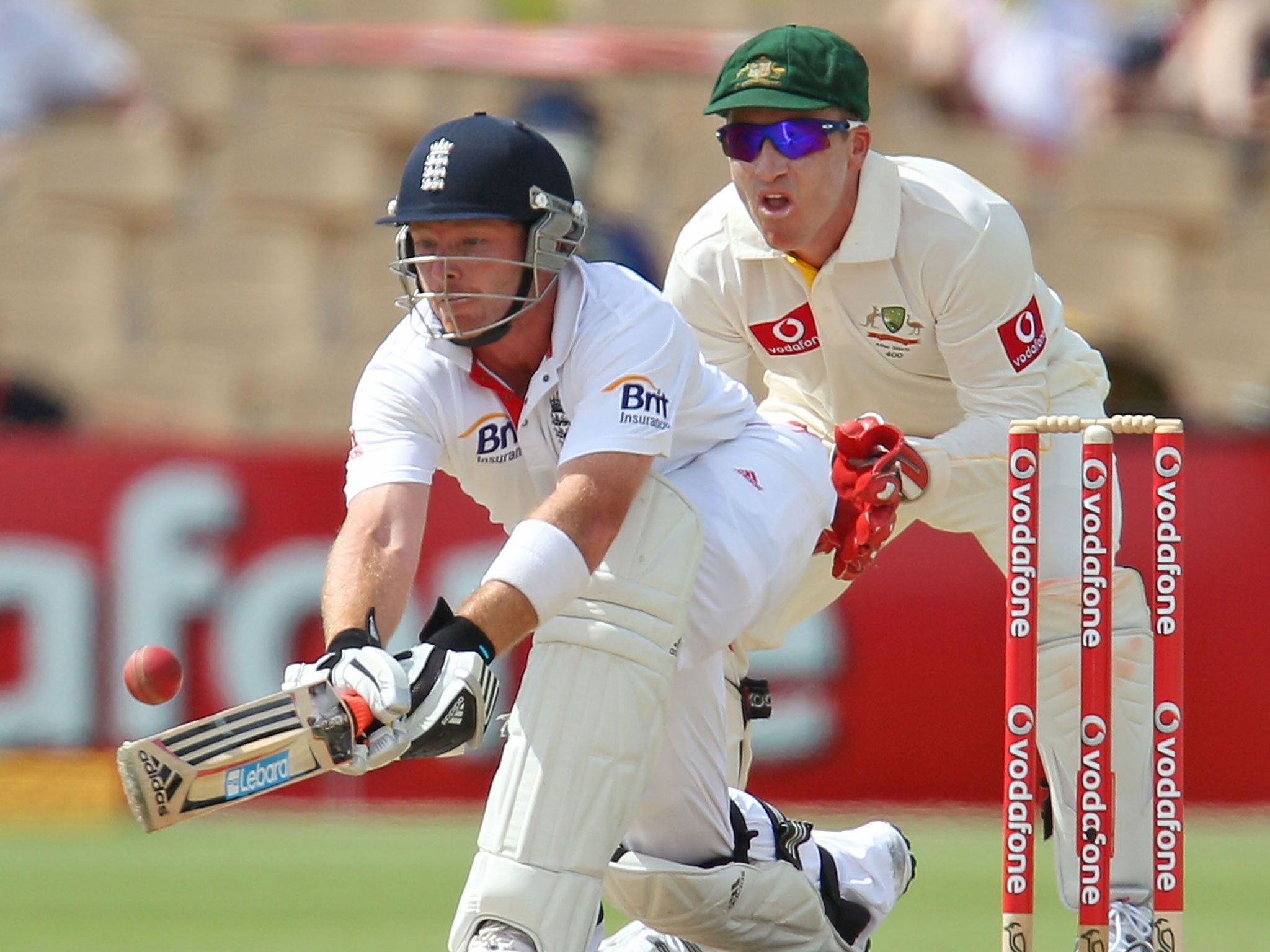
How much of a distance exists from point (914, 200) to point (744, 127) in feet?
1.20

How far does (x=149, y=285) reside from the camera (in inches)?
384

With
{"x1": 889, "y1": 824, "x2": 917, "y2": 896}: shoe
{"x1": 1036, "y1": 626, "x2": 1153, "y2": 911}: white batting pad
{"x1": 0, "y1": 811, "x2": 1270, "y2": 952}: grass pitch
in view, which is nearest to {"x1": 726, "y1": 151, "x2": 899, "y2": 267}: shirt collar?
{"x1": 1036, "y1": 626, "x2": 1153, "y2": 911}: white batting pad

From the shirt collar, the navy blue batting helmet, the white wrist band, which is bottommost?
the white wrist band

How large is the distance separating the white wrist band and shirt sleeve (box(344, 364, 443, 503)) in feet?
0.95

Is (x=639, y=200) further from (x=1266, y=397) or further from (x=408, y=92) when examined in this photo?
(x=1266, y=397)

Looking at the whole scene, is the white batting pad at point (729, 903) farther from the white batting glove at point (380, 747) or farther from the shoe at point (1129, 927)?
the white batting glove at point (380, 747)

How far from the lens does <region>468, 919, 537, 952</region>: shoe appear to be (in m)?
3.14

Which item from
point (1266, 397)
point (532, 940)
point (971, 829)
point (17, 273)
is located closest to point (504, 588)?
point (532, 940)

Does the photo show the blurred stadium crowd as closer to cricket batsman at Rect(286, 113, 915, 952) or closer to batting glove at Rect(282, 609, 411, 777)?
cricket batsman at Rect(286, 113, 915, 952)

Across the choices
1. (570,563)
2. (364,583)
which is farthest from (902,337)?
(364,583)

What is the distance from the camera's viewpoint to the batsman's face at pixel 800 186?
13.0ft

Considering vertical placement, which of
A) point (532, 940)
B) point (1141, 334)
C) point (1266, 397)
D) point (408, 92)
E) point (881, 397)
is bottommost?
point (532, 940)

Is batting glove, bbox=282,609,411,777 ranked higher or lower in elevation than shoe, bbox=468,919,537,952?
higher

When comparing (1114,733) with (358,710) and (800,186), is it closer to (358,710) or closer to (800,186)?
(800,186)
